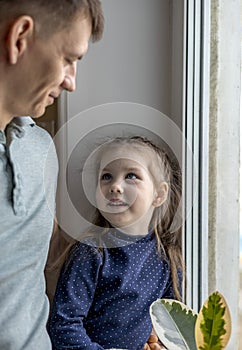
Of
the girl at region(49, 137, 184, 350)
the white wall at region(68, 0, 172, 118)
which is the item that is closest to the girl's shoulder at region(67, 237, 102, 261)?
the girl at region(49, 137, 184, 350)

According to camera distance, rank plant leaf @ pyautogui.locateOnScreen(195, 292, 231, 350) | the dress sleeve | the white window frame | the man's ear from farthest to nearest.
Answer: the white window frame → the dress sleeve → the man's ear → plant leaf @ pyautogui.locateOnScreen(195, 292, 231, 350)

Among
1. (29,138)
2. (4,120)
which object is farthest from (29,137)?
(4,120)

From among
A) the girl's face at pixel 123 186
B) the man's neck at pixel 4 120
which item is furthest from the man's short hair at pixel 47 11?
the girl's face at pixel 123 186

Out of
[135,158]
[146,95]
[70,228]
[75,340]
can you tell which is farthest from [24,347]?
[146,95]

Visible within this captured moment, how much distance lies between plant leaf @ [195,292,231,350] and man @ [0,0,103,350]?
13.3 inches

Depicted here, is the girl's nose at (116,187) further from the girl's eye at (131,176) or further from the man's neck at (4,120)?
the man's neck at (4,120)

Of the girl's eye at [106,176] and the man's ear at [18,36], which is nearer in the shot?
the man's ear at [18,36]

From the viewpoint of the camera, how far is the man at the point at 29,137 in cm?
95

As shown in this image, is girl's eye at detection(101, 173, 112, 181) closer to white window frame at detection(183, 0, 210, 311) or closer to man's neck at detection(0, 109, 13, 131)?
white window frame at detection(183, 0, 210, 311)

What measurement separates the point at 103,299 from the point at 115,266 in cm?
6

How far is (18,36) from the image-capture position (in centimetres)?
95

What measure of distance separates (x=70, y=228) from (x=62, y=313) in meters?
0.15

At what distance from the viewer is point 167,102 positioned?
1.42 metres

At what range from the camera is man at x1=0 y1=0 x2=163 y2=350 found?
952 mm
